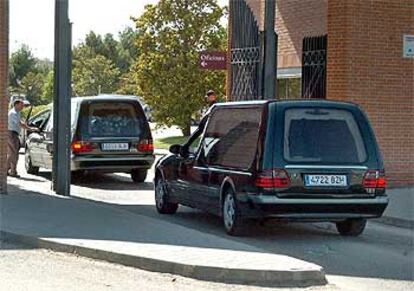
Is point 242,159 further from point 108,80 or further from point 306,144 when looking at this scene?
point 108,80

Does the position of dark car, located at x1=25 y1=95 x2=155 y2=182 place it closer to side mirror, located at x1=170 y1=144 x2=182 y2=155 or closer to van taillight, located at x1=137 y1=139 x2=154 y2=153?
van taillight, located at x1=137 y1=139 x2=154 y2=153

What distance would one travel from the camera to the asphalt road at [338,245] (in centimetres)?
863

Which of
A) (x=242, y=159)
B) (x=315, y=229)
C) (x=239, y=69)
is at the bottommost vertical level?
(x=315, y=229)

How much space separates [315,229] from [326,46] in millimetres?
5629

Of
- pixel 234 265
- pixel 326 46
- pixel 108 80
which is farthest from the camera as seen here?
pixel 108 80

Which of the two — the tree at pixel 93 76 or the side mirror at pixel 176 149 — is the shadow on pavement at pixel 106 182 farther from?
the tree at pixel 93 76

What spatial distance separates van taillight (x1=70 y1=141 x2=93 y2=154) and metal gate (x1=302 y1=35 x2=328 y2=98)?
4.58 m

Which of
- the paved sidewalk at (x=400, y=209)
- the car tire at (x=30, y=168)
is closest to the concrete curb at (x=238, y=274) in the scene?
the paved sidewalk at (x=400, y=209)

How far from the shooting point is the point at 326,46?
1688cm

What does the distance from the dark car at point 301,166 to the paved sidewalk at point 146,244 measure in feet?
2.57

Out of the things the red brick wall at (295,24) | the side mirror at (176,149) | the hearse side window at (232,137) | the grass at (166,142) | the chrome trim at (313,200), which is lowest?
the grass at (166,142)

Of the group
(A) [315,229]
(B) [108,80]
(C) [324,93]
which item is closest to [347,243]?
(A) [315,229]

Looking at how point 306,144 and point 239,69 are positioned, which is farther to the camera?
point 239,69

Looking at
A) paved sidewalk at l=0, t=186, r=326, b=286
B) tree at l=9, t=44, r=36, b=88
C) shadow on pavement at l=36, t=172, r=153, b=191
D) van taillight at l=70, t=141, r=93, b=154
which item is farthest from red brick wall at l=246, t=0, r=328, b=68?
tree at l=9, t=44, r=36, b=88
